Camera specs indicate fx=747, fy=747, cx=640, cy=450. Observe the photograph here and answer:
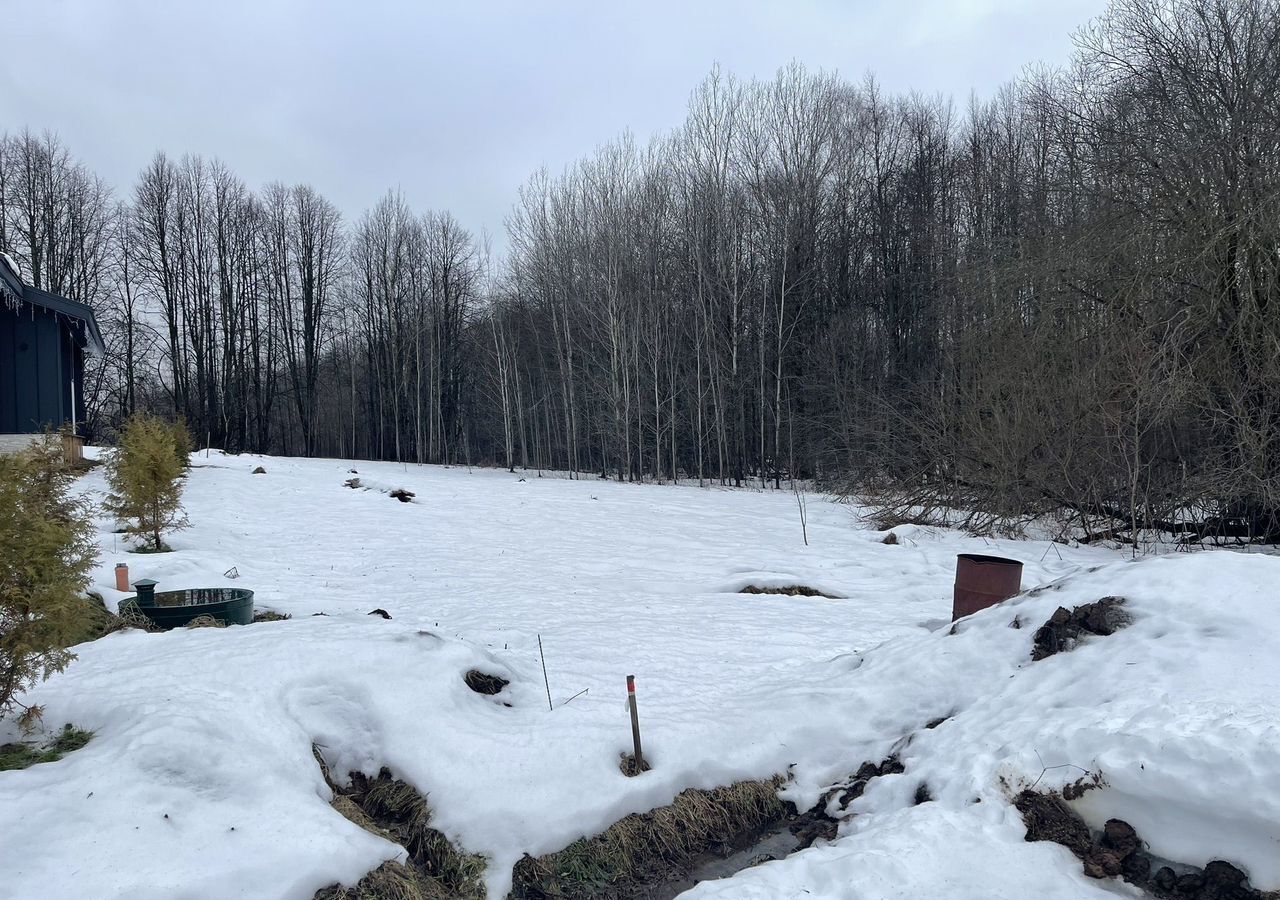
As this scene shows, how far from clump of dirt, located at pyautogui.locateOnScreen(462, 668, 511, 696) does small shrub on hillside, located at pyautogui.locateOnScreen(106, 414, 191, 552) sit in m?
6.76

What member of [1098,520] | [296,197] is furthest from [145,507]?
[296,197]

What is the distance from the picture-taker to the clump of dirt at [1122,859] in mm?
2809

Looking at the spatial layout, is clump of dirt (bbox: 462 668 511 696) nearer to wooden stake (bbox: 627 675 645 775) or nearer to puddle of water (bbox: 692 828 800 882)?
wooden stake (bbox: 627 675 645 775)

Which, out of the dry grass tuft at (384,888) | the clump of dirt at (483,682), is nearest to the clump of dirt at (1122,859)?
the dry grass tuft at (384,888)

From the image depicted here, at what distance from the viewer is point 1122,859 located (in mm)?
3010

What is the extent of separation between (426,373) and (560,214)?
1470 cm

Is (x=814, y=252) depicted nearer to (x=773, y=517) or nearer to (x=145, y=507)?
(x=773, y=517)

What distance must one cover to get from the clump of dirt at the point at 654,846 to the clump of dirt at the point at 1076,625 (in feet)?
5.87

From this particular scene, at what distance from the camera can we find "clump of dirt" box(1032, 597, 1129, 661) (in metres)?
4.27

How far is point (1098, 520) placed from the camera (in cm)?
1136

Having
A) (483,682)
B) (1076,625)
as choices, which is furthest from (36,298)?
(1076,625)

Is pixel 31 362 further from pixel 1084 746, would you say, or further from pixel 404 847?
pixel 1084 746

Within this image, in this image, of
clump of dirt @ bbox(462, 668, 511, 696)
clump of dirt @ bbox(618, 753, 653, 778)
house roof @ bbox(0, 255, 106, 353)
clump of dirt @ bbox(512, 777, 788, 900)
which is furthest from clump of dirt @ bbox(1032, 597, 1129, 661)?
house roof @ bbox(0, 255, 106, 353)

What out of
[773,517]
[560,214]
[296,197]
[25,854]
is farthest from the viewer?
[296,197]
